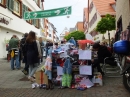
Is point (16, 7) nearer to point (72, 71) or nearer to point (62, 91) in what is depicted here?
point (72, 71)

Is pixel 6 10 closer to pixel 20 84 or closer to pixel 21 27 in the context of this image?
pixel 21 27

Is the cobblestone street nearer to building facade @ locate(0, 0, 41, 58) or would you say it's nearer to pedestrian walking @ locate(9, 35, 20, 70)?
pedestrian walking @ locate(9, 35, 20, 70)

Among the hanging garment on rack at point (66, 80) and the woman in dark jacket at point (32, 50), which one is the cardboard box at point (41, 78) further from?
the woman in dark jacket at point (32, 50)

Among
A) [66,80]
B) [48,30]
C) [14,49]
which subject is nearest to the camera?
[66,80]

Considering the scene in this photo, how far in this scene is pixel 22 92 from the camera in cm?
622

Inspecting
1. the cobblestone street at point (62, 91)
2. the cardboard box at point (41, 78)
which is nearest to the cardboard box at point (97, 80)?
the cobblestone street at point (62, 91)

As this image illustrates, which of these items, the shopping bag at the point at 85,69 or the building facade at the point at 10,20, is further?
the building facade at the point at 10,20

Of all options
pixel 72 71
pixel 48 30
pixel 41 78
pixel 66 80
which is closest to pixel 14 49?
pixel 41 78

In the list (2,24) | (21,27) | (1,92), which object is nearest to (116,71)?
(1,92)

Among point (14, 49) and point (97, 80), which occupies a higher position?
point (14, 49)

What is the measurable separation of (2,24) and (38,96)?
12.9 metres

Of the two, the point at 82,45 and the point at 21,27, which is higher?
the point at 21,27

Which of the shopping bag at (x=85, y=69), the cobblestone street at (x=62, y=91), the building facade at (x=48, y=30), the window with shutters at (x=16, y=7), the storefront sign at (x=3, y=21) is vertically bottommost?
the cobblestone street at (x=62, y=91)

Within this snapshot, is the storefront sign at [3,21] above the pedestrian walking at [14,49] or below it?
above
